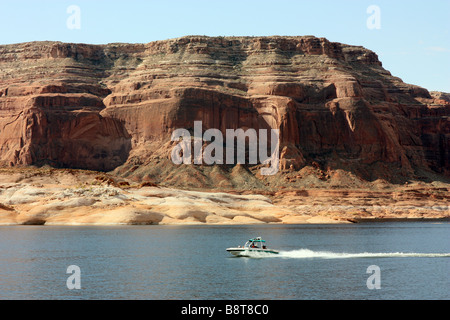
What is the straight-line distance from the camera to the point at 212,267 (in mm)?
64375

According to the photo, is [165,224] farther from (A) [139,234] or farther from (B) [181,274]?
(B) [181,274]

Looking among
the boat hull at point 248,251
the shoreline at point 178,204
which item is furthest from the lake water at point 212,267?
the shoreline at point 178,204

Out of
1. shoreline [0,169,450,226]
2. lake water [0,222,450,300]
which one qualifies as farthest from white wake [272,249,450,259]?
shoreline [0,169,450,226]

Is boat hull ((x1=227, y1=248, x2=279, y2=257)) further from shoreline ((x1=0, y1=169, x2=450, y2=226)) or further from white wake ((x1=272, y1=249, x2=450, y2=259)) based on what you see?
shoreline ((x1=0, y1=169, x2=450, y2=226))

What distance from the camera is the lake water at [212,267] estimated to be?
49.8 meters

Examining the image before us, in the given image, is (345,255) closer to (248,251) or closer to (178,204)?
(248,251)

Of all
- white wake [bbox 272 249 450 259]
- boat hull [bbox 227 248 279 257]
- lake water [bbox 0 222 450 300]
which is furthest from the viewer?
white wake [bbox 272 249 450 259]

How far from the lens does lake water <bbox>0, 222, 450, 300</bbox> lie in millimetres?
49844

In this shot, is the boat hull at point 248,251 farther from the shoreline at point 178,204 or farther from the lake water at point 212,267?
the shoreline at point 178,204

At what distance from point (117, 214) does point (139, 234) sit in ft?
69.7

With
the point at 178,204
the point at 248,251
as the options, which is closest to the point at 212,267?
the point at 248,251
